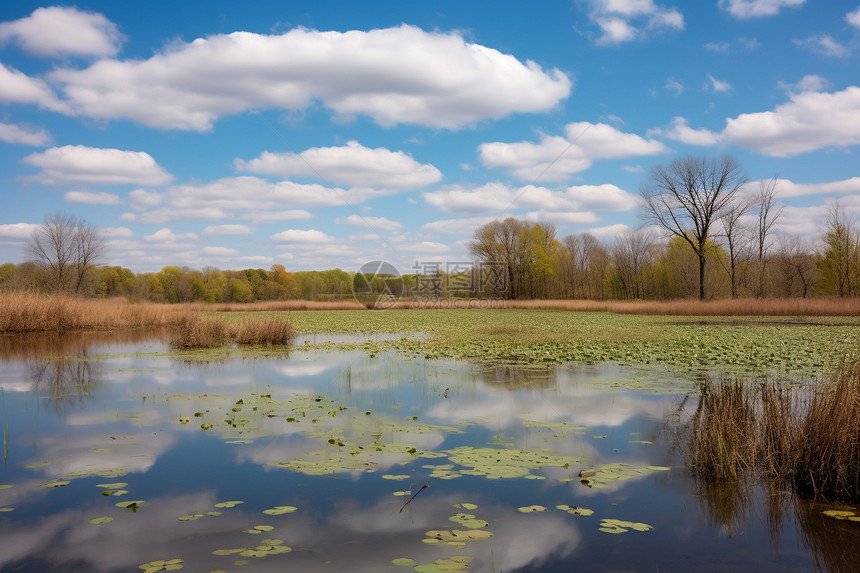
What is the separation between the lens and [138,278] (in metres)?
85.0

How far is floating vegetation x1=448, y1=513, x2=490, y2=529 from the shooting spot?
4301mm

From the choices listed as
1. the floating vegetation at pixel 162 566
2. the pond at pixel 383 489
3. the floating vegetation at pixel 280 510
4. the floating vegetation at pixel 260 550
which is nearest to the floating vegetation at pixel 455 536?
the pond at pixel 383 489

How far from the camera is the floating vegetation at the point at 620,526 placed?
4230 mm

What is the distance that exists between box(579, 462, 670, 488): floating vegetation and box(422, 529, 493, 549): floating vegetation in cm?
144

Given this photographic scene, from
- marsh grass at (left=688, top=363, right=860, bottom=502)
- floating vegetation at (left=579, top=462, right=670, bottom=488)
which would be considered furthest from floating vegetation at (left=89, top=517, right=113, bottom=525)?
marsh grass at (left=688, top=363, right=860, bottom=502)

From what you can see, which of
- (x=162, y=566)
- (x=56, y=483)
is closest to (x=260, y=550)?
(x=162, y=566)

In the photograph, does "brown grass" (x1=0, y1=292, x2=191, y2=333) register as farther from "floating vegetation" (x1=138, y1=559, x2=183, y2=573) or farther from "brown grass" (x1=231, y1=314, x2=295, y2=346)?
"floating vegetation" (x1=138, y1=559, x2=183, y2=573)

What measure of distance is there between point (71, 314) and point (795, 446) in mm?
27254

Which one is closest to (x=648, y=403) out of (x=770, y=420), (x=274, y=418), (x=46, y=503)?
(x=770, y=420)

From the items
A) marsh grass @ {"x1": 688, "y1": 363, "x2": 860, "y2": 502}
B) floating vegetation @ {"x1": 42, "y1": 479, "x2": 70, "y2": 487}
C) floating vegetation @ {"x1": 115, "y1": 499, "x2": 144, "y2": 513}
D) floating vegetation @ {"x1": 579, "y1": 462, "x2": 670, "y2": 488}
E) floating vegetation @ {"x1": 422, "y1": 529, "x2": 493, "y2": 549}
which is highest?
marsh grass @ {"x1": 688, "y1": 363, "x2": 860, "y2": 502}

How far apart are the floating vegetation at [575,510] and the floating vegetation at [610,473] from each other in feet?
1.79

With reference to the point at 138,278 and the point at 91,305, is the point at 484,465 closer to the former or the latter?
the point at 91,305

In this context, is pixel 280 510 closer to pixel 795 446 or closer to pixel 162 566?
pixel 162 566

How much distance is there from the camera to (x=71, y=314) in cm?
2481
